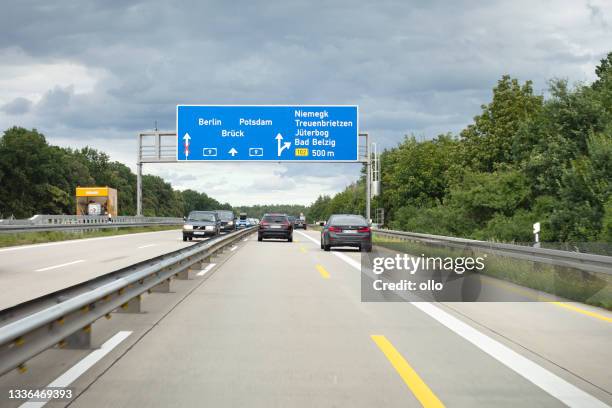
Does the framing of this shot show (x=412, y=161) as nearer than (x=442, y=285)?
No

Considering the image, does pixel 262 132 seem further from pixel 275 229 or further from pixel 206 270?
pixel 206 270

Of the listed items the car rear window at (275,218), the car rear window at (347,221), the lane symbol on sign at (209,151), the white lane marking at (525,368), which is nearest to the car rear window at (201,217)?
the car rear window at (275,218)

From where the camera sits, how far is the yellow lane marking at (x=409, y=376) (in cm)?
519

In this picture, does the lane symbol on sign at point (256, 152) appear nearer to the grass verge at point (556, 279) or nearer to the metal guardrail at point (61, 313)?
the grass verge at point (556, 279)

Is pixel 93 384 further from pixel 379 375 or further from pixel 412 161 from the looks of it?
pixel 412 161

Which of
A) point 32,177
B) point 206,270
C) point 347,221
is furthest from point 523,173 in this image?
point 32,177

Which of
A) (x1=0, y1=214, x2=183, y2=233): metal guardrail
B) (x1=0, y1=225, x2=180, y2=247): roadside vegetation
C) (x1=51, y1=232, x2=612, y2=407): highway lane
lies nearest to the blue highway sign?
(x1=0, y1=214, x2=183, y2=233): metal guardrail

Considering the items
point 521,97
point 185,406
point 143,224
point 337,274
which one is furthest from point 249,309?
point 521,97

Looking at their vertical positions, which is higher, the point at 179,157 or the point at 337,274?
the point at 179,157

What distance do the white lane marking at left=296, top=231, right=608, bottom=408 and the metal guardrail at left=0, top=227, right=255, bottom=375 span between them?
4079 mm

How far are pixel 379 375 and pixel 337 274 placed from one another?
395 inches

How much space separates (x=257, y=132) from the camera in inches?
1519

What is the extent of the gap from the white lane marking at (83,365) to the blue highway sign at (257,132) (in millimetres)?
31037

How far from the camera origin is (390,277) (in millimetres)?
15383
